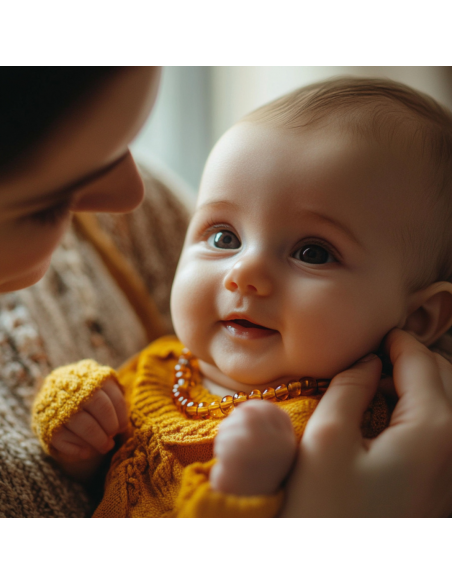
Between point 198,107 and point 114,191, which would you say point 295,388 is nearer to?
point 114,191

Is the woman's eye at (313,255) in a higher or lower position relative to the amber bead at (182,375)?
higher

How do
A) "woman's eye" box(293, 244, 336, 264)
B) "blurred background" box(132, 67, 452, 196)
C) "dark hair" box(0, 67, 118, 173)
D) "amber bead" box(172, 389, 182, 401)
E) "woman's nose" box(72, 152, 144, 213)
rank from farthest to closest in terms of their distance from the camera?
"blurred background" box(132, 67, 452, 196) → "amber bead" box(172, 389, 182, 401) → "woman's eye" box(293, 244, 336, 264) → "woman's nose" box(72, 152, 144, 213) → "dark hair" box(0, 67, 118, 173)

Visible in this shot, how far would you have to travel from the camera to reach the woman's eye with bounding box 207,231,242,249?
0.69 meters

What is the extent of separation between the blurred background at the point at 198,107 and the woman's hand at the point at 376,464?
32.8 inches

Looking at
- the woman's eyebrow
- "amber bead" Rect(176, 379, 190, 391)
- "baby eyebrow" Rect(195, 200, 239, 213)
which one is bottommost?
"amber bead" Rect(176, 379, 190, 391)

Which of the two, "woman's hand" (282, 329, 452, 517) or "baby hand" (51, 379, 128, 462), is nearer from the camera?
"woman's hand" (282, 329, 452, 517)

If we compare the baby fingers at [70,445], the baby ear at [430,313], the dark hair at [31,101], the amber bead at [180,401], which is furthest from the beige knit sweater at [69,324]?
the baby ear at [430,313]

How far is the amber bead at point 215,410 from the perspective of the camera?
26.0 inches

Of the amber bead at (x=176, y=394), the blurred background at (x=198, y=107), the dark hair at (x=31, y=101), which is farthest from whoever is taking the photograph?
the blurred background at (x=198, y=107)

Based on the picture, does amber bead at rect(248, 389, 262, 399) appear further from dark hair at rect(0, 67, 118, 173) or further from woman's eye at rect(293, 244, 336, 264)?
dark hair at rect(0, 67, 118, 173)

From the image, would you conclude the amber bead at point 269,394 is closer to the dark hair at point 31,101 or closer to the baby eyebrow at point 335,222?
the baby eyebrow at point 335,222

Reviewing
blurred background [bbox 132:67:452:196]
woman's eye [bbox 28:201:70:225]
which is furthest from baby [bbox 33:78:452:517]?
blurred background [bbox 132:67:452:196]

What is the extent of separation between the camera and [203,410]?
0.67m
